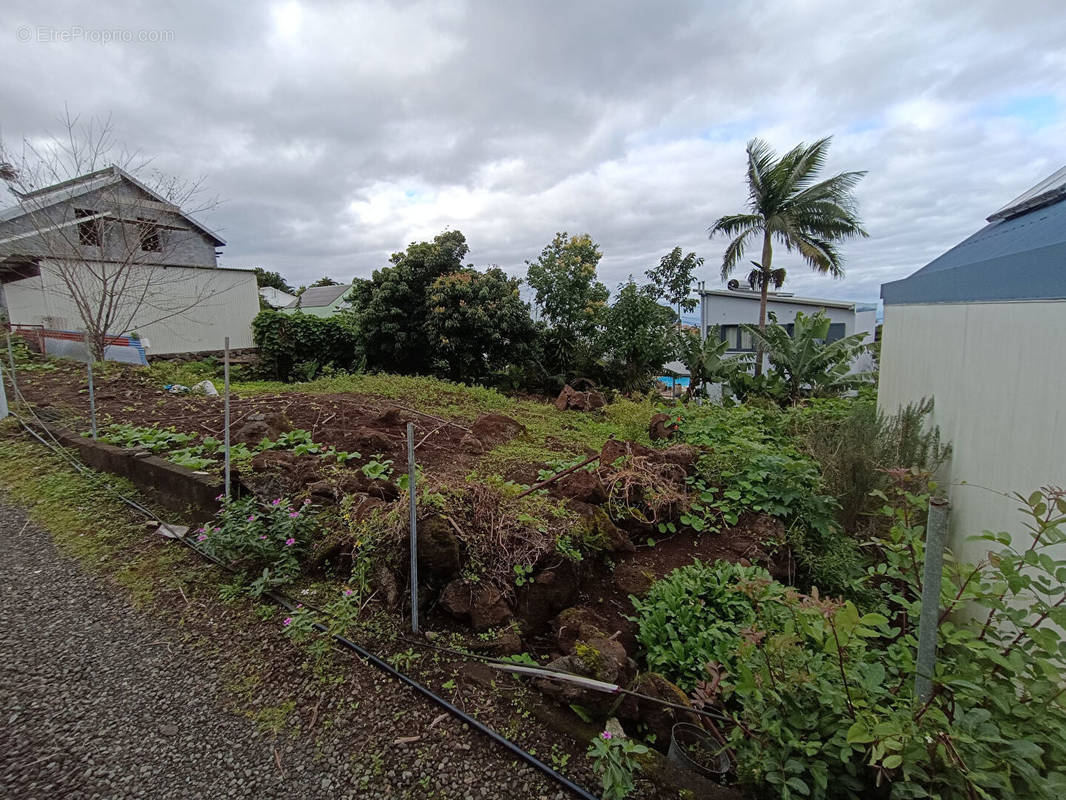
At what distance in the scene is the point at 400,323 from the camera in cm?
1269

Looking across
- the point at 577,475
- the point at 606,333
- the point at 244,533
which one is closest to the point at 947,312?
the point at 577,475

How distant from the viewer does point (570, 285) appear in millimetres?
12844

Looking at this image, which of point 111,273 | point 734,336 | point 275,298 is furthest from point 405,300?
point 275,298

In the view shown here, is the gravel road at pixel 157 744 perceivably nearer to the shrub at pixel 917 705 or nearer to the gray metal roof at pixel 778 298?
the shrub at pixel 917 705

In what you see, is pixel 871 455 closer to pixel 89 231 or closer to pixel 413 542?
pixel 413 542

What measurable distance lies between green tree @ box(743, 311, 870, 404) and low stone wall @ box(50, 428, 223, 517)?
9.51 meters

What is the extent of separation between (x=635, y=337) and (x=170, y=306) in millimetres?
12090

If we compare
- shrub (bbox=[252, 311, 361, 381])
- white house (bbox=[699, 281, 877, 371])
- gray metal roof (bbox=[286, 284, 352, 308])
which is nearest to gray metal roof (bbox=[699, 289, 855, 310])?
white house (bbox=[699, 281, 877, 371])

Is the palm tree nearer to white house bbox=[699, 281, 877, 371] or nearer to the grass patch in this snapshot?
white house bbox=[699, 281, 877, 371]

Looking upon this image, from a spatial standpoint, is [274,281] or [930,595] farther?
[274,281]

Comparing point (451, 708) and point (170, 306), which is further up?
point (170, 306)

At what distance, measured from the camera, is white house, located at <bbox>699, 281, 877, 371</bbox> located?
1953 cm

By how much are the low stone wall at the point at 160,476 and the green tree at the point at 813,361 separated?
951cm

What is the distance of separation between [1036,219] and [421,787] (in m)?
5.58
